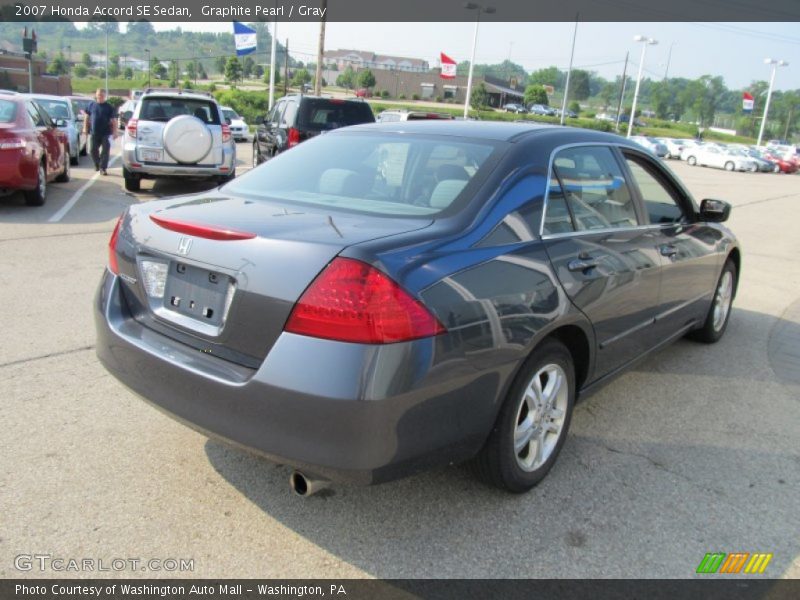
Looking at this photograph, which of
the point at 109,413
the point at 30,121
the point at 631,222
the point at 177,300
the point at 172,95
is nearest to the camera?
the point at 177,300

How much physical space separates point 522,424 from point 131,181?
1061 centimetres

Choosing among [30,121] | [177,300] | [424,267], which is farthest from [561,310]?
[30,121]

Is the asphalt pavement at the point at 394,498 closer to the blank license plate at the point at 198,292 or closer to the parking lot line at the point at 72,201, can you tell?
the blank license plate at the point at 198,292

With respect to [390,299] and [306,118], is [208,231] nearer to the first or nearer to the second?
[390,299]

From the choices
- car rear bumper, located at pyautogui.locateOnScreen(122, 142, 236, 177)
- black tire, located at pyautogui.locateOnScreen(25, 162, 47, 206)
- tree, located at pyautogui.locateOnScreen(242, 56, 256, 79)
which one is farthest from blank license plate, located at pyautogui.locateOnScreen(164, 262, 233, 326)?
tree, located at pyautogui.locateOnScreen(242, 56, 256, 79)

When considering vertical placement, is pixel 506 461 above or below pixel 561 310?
below

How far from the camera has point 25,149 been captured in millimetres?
8828

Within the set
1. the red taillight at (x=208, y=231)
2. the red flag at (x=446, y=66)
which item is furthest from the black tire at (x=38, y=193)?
the red flag at (x=446, y=66)

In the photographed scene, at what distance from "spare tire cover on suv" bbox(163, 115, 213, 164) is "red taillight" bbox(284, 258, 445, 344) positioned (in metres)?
9.42

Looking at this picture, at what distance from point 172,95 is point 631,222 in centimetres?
1024

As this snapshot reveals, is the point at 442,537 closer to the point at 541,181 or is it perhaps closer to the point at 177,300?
the point at 177,300

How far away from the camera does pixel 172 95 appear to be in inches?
472

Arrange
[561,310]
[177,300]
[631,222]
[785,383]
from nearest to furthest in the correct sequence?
[177,300], [561,310], [631,222], [785,383]

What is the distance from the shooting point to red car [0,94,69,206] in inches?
342
